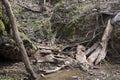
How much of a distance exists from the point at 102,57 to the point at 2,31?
6.66 ft

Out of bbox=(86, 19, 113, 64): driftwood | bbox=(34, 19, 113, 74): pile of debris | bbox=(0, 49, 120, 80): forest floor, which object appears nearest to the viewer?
bbox=(0, 49, 120, 80): forest floor

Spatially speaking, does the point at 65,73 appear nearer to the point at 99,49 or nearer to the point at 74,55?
the point at 74,55

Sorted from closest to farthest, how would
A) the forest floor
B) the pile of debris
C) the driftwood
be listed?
1. the forest floor
2. the pile of debris
3. the driftwood

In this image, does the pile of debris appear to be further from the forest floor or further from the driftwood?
the forest floor

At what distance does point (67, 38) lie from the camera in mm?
6949

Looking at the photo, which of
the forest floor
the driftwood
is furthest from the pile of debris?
the forest floor

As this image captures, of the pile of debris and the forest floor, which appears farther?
the pile of debris

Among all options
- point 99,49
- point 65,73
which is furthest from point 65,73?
point 99,49

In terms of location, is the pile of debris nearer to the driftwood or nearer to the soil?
the driftwood

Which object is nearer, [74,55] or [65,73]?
[65,73]

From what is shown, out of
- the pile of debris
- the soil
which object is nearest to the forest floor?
the soil

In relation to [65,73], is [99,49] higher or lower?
higher

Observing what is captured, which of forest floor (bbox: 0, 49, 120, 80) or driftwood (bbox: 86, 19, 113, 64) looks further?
driftwood (bbox: 86, 19, 113, 64)

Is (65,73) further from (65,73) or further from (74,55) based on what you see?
(74,55)
